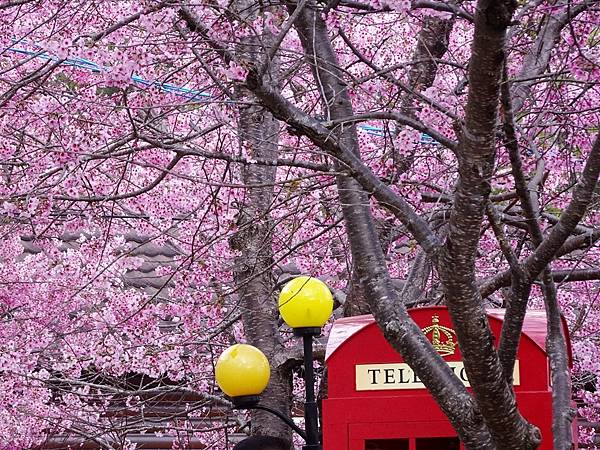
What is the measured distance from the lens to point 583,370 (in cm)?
877

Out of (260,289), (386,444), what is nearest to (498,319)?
(386,444)

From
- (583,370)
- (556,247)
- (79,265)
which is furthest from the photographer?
(79,265)

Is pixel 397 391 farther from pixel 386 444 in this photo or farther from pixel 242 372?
pixel 242 372

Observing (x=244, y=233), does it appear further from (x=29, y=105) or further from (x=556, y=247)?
(x=556, y=247)

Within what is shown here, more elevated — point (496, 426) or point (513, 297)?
point (513, 297)

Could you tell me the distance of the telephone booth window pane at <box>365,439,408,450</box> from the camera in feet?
16.3

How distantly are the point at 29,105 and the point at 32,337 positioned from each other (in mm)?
2686

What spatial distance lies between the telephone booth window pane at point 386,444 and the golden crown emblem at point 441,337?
1.64 ft

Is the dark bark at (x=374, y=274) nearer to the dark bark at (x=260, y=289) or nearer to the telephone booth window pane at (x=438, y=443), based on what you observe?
the telephone booth window pane at (x=438, y=443)

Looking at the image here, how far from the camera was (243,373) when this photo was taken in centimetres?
526

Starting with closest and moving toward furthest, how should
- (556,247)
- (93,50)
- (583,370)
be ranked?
1. (556,247)
2. (93,50)
3. (583,370)

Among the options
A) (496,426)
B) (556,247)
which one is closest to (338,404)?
(496,426)

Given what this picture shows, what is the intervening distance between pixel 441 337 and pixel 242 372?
1.02m

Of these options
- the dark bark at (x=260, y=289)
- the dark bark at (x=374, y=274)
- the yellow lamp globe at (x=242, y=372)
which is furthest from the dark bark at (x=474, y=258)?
the dark bark at (x=260, y=289)
